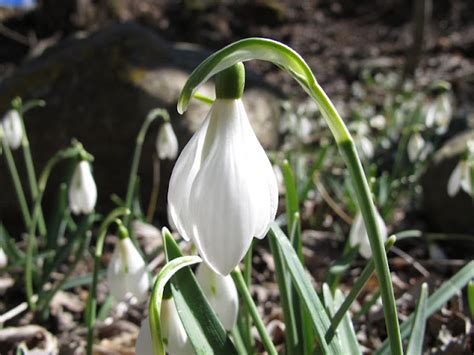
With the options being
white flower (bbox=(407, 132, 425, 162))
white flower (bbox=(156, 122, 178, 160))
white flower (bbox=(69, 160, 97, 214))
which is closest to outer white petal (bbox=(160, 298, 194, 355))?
white flower (bbox=(69, 160, 97, 214))

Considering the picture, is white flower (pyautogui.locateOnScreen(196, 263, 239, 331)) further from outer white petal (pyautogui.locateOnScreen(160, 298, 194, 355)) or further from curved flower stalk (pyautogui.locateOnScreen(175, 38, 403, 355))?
curved flower stalk (pyautogui.locateOnScreen(175, 38, 403, 355))

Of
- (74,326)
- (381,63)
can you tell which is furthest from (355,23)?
(74,326)

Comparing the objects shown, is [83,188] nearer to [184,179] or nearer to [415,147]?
[184,179]

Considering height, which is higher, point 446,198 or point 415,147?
point 415,147

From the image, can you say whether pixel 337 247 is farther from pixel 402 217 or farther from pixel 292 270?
pixel 292 270

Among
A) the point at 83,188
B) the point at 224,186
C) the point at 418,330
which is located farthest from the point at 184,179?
the point at 83,188

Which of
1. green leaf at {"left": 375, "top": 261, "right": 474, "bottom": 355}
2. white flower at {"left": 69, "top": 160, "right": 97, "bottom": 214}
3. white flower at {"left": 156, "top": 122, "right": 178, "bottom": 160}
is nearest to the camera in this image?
green leaf at {"left": 375, "top": 261, "right": 474, "bottom": 355}
